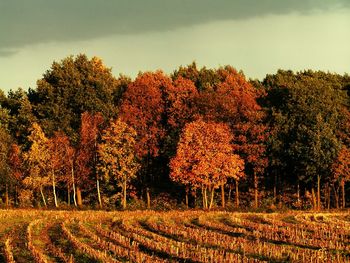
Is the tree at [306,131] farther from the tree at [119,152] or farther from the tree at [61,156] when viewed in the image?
the tree at [61,156]

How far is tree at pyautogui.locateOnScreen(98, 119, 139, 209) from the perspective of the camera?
70.9 meters

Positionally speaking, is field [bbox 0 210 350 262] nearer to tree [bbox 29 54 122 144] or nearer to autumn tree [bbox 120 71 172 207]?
autumn tree [bbox 120 71 172 207]

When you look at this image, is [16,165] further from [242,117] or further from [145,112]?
[242,117]

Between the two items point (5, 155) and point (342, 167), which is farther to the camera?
point (5, 155)

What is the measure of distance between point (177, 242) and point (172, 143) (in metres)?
45.2

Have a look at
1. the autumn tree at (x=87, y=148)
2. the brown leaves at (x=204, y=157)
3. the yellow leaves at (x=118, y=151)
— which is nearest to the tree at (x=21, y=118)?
the autumn tree at (x=87, y=148)

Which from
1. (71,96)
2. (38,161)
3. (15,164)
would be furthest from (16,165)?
(71,96)

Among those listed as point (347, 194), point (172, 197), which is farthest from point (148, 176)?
point (347, 194)

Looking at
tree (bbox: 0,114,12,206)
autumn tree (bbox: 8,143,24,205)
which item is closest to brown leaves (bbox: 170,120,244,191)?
autumn tree (bbox: 8,143,24,205)

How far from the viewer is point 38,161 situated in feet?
237

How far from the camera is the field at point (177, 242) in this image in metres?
25.1

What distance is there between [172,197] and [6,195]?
908 inches

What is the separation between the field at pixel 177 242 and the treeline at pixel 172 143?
26609mm

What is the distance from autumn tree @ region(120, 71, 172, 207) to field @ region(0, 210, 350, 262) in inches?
1278
